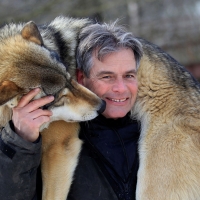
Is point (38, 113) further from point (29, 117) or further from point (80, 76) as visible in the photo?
point (80, 76)

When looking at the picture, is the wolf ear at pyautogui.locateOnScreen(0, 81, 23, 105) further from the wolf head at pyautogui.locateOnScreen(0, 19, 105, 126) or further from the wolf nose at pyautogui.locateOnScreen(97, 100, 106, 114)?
the wolf nose at pyautogui.locateOnScreen(97, 100, 106, 114)

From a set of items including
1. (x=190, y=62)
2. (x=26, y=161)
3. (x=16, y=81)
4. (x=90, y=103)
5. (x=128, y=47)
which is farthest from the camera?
(x=190, y=62)

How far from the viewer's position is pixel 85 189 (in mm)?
2674

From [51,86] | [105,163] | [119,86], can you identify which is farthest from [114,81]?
[105,163]

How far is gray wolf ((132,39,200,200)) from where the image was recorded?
115 inches

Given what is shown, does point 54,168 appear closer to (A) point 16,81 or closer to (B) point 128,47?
(A) point 16,81

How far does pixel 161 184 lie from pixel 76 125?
0.76m

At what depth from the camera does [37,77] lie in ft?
8.43

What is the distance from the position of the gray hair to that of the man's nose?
0.21 m

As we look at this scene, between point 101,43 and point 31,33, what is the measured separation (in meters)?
0.50

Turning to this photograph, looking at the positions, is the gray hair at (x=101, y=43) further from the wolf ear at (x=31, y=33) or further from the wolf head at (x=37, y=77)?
the wolf ear at (x=31, y=33)

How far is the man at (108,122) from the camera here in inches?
106

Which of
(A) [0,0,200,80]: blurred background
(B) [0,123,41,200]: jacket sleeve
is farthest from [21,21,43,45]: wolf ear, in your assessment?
(A) [0,0,200,80]: blurred background

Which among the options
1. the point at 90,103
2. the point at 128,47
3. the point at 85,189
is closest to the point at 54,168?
the point at 85,189
